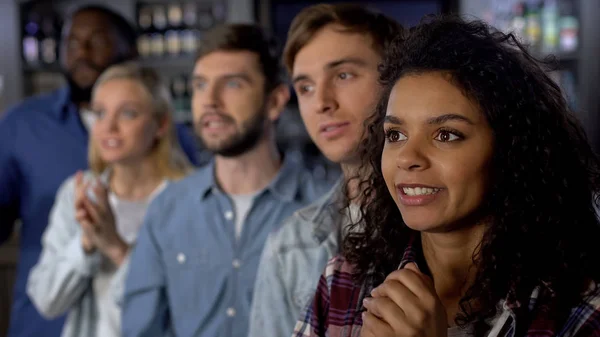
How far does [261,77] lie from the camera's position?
6.66 ft

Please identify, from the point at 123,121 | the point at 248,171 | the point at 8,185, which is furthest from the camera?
the point at 8,185

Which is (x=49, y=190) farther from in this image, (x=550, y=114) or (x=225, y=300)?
(x=550, y=114)

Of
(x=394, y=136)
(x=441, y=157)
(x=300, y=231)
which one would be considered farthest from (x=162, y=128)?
(x=441, y=157)

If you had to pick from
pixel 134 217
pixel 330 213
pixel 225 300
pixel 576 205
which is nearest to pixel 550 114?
pixel 576 205

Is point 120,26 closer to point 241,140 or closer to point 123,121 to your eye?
point 123,121

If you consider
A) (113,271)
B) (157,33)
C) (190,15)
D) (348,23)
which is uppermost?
(348,23)

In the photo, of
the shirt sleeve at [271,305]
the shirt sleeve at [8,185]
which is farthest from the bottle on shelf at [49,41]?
the shirt sleeve at [271,305]

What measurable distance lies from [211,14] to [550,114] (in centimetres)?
367

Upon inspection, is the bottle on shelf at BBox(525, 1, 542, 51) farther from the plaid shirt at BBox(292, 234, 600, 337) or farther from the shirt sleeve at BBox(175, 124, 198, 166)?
the plaid shirt at BBox(292, 234, 600, 337)

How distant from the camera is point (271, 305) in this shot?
155cm

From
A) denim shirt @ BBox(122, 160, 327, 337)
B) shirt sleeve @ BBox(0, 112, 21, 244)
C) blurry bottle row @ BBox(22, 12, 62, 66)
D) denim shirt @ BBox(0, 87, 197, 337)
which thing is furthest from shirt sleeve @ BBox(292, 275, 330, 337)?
blurry bottle row @ BBox(22, 12, 62, 66)

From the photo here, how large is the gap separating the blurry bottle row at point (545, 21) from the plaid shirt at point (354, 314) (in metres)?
3.38

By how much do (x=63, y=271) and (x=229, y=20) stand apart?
2535 mm

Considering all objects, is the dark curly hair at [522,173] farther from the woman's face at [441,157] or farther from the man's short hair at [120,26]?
the man's short hair at [120,26]
